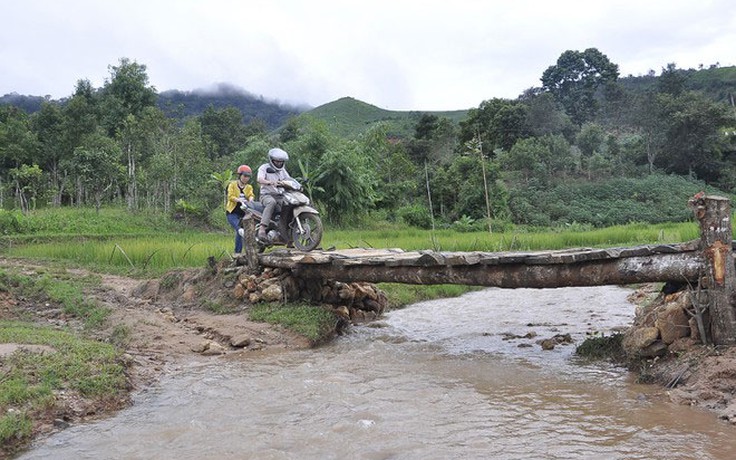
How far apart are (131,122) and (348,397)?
25.4 m

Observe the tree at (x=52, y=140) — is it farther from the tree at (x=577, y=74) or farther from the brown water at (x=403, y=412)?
the tree at (x=577, y=74)

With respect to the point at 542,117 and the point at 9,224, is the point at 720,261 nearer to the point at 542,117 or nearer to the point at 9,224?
the point at 9,224

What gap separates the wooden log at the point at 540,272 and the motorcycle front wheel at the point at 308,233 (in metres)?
0.52

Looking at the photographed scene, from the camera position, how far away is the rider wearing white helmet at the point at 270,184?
821cm

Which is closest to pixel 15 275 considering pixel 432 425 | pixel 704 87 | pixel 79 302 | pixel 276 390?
pixel 79 302

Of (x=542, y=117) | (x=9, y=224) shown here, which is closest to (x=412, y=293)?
(x=9, y=224)

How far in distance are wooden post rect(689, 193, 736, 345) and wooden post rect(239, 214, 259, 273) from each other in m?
5.46

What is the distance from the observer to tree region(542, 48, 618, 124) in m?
49.3

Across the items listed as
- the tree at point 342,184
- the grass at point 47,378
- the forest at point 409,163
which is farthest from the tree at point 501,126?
the grass at point 47,378

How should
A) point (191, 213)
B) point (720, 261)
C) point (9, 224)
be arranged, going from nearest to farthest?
1. point (720, 261)
2. point (9, 224)
3. point (191, 213)

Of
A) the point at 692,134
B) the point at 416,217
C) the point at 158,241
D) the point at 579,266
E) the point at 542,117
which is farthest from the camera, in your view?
the point at 542,117

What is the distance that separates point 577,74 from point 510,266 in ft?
163

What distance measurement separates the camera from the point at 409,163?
2977cm

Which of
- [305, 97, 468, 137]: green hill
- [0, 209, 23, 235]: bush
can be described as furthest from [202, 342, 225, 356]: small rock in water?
[305, 97, 468, 137]: green hill
